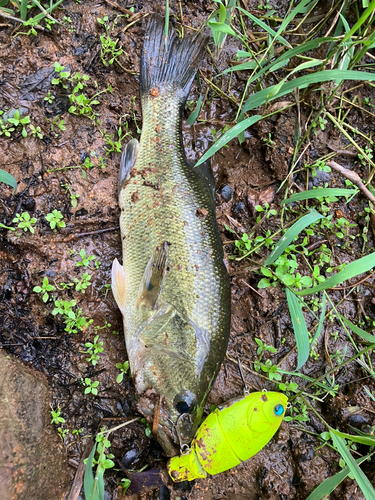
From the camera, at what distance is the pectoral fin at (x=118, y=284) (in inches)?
114

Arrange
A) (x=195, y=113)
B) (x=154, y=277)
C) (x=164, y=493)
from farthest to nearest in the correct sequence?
(x=195, y=113)
(x=164, y=493)
(x=154, y=277)

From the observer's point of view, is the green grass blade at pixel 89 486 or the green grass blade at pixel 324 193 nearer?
the green grass blade at pixel 89 486

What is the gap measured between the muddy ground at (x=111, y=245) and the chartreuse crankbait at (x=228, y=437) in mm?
372

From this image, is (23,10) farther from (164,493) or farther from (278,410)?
(164,493)

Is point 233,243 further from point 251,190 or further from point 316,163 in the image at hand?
point 316,163

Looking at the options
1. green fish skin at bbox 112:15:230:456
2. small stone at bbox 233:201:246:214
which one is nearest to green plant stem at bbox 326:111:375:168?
small stone at bbox 233:201:246:214

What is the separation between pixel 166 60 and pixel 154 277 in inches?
80.7

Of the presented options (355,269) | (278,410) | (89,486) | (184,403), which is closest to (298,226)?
(355,269)

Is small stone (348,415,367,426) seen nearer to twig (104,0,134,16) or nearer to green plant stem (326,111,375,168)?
green plant stem (326,111,375,168)

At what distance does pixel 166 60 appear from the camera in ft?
10.3

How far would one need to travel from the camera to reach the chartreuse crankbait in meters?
2.60

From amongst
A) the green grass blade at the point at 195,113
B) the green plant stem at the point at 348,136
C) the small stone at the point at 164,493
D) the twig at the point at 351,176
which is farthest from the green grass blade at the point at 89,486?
the green plant stem at the point at 348,136

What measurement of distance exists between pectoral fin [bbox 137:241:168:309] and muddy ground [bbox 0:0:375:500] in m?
0.53

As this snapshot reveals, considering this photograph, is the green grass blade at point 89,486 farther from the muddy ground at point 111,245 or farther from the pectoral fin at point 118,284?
the pectoral fin at point 118,284
